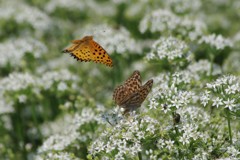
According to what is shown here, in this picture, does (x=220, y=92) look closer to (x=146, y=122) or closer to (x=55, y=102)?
(x=146, y=122)

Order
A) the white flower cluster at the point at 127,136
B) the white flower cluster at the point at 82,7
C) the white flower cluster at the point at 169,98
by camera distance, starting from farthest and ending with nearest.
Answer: the white flower cluster at the point at 82,7, the white flower cluster at the point at 169,98, the white flower cluster at the point at 127,136

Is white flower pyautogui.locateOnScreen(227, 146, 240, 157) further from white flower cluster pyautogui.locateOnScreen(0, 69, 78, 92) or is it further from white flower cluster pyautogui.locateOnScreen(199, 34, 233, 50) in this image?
white flower cluster pyautogui.locateOnScreen(0, 69, 78, 92)

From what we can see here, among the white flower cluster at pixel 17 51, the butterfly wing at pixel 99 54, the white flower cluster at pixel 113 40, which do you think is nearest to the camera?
the butterfly wing at pixel 99 54

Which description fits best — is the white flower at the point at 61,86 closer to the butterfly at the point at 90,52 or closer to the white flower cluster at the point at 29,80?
the white flower cluster at the point at 29,80

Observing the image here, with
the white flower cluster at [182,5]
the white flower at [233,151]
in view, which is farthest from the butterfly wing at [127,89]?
the white flower cluster at [182,5]

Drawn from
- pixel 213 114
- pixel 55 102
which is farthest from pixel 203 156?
pixel 55 102

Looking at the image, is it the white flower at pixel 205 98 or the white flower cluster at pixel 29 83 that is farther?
the white flower cluster at pixel 29 83

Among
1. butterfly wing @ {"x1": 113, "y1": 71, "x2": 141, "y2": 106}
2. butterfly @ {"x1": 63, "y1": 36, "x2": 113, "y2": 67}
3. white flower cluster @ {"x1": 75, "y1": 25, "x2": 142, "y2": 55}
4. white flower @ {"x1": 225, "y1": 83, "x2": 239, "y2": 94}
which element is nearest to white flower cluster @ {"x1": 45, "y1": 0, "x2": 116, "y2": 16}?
white flower cluster @ {"x1": 75, "y1": 25, "x2": 142, "y2": 55}

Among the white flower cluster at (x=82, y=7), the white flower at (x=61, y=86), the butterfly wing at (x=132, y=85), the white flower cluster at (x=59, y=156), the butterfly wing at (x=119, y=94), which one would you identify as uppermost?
the white flower cluster at (x=82, y=7)
